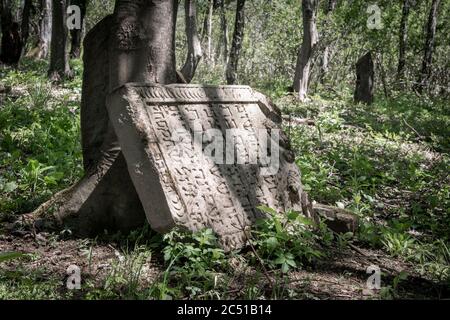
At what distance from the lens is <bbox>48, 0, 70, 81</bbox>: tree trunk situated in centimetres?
976

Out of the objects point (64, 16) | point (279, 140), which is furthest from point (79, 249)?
point (64, 16)

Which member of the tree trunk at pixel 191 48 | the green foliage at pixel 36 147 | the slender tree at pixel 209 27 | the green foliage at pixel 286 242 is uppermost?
the slender tree at pixel 209 27

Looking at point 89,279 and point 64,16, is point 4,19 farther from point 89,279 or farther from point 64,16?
point 89,279

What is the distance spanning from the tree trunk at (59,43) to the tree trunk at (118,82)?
5789 millimetres

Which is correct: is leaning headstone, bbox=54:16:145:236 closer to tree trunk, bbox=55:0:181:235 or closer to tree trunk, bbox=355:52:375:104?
tree trunk, bbox=55:0:181:235

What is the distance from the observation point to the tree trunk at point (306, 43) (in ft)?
34.7

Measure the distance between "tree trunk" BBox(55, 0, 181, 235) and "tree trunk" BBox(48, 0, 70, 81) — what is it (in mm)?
5789

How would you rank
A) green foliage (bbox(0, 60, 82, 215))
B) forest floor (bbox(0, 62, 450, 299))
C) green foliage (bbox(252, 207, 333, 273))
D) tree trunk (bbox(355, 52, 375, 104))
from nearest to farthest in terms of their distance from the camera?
forest floor (bbox(0, 62, 450, 299)) < green foliage (bbox(252, 207, 333, 273)) < green foliage (bbox(0, 60, 82, 215)) < tree trunk (bbox(355, 52, 375, 104))

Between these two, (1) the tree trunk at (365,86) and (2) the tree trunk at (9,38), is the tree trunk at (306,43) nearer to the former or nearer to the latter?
(1) the tree trunk at (365,86)

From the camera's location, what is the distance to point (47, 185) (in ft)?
15.4

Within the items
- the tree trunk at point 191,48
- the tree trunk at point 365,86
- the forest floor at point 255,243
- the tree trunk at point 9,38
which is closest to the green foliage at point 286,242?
the forest floor at point 255,243

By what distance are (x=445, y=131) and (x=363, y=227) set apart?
5549 mm

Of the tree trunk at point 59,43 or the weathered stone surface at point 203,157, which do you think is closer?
the weathered stone surface at point 203,157

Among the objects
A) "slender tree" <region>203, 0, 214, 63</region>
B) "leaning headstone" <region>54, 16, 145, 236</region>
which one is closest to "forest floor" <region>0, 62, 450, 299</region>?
"leaning headstone" <region>54, 16, 145, 236</region>
